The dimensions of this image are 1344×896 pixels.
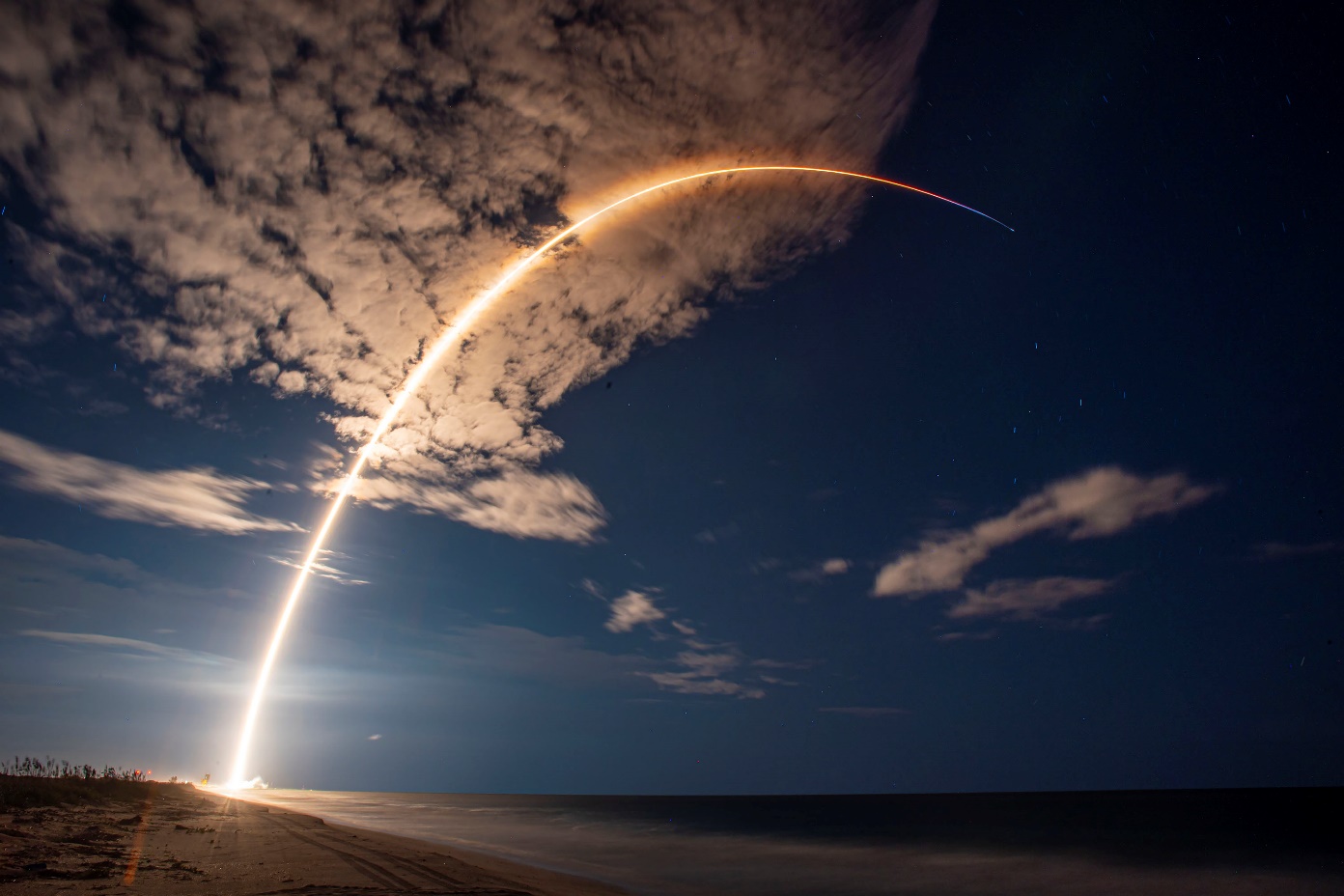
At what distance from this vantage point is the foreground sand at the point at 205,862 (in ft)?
32.7

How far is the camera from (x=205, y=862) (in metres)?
12.5

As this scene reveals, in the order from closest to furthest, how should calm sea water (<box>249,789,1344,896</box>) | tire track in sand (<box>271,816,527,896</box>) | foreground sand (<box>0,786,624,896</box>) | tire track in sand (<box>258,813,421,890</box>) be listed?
foreground sand (<box>0,786,624,896</box>) → tire track in sand (<box>258,813,421,890</box>) → tire track in sand (<box>271,816,527,896</box>) → calm sea water (<box>249,789,1344,896</box>)

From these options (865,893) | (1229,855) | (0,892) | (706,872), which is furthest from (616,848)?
(1229,855)

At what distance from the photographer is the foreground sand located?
998cm

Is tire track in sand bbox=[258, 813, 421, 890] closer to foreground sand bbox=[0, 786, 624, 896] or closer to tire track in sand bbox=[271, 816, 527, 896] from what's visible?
foreground sand bbox=[0, 786, 624, 896]

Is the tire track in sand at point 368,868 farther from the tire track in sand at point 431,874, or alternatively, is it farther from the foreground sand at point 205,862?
the tire track in sand at point 431,874

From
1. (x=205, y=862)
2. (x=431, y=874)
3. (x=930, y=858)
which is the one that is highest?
(x=205, y=862)

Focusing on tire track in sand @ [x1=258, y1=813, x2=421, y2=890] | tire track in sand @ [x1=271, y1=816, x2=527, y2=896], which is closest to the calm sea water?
tire track in sand @ [x1=271, y1=816, x2=527, y2=896]

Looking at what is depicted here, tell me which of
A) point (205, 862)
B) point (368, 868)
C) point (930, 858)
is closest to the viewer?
point (205, 862)

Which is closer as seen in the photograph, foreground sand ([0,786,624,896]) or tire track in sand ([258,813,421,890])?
foreground sand ([0,786,624,896])

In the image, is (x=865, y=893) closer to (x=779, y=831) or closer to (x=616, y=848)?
(x=616, y=848)

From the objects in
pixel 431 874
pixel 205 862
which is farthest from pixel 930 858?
pixel 205 862

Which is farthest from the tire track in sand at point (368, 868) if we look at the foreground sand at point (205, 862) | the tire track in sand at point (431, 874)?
the tire track in sand at point (431, 874)

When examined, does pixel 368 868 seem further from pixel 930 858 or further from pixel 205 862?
pixel 930 858
